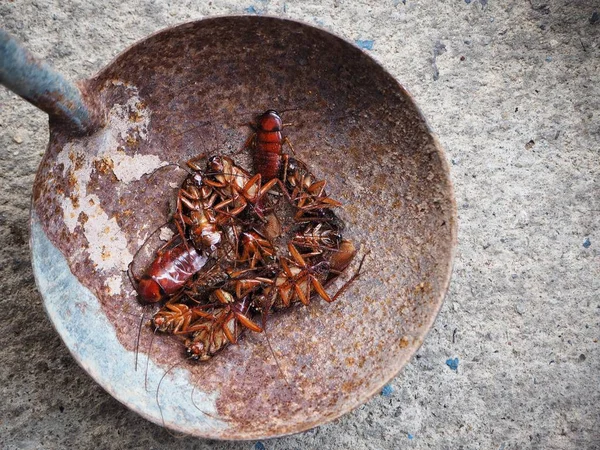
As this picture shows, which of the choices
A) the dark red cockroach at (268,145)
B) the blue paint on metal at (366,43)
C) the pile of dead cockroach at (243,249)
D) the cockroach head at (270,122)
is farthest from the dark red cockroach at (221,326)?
the blue paint on metal at (366,43)

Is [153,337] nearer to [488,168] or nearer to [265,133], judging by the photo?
[265,133]

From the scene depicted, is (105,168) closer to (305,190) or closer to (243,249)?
(243,249)

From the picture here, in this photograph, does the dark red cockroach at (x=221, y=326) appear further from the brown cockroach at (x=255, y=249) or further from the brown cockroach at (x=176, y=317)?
the brown cockroach at (x=255, y=249)

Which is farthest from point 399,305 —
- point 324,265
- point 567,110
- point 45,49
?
point 45,49

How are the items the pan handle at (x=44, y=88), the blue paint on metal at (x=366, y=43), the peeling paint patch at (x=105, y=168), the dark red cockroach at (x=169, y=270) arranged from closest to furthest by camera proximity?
the pan handle at (x=44, y=88)
the peeling paint patch at (x=105, y=168)
the dark red cockroach at (x=169, y=270)
the blue paint on metal at (x=366, y=43)

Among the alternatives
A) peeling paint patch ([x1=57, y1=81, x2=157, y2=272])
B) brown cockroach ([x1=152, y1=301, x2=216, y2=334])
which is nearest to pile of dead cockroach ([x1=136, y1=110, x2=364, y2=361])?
brown cockroach ([x1=152, y1=301, x2=216, y2=334])

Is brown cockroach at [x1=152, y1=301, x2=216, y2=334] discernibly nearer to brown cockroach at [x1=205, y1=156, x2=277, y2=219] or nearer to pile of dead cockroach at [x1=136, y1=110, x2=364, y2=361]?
pile of dead cockroach at [x1=136, y1=110, x2=364, y2=361]

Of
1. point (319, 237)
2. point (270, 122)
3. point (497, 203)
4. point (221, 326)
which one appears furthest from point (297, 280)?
point (497, 203)
